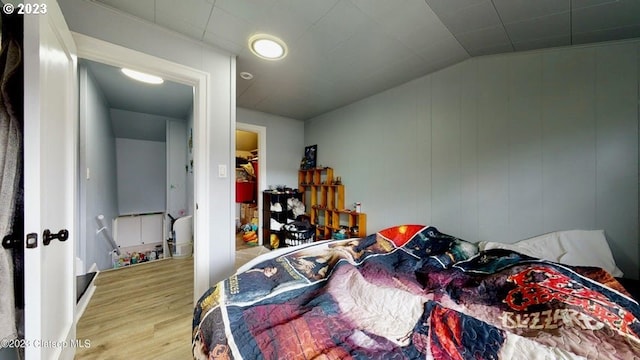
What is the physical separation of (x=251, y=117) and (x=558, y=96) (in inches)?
137

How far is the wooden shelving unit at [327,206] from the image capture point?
3024 millimetres

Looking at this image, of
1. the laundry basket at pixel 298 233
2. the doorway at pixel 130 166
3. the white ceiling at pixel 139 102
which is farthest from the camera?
the laundry basket at pixel 298 233

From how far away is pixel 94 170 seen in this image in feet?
8.04

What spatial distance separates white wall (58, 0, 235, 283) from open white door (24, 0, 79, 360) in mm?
459

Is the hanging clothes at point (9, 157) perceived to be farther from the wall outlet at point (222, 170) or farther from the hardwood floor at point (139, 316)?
the wall outlet at point (222, 170)

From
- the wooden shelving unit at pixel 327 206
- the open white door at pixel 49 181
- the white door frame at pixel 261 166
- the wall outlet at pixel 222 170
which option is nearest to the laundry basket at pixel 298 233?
the wooden shelving unit at pixel 327 206

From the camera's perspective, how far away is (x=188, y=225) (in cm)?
328

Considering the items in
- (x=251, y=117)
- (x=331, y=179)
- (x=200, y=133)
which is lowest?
(x=331, y=179)

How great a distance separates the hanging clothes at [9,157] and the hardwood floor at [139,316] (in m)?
0.82

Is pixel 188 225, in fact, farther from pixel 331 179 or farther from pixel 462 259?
pixel 462 259

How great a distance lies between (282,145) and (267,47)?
2104 millimetres

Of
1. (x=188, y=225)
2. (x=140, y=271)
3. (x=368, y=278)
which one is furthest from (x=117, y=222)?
(x=368, y=278)

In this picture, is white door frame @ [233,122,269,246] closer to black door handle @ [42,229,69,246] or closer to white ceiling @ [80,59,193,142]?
white ceiling @ [80,59,193,142]

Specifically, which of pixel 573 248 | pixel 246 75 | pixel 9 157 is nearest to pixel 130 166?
pixel 246 75
